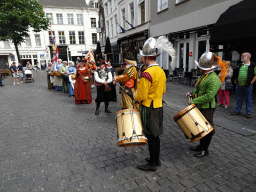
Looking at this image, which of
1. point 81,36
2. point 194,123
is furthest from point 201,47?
point 81,36

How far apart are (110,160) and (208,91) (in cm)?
215

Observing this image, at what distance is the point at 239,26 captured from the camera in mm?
6770

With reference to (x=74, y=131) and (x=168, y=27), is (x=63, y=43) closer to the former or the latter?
(x=168, y=27)

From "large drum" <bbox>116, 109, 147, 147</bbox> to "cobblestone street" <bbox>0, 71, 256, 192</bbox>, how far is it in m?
0.67

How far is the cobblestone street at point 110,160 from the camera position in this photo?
8.57ft

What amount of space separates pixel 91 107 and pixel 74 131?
8.36 feet

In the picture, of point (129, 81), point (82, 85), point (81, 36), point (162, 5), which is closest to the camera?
point (129, 81)

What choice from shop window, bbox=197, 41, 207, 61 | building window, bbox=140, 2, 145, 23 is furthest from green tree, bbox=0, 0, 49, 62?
shop window, bbox=197, 41, 207, 61

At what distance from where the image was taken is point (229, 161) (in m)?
3.09

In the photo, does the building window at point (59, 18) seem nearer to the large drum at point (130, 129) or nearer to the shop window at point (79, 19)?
the shop window at point (79, 19)

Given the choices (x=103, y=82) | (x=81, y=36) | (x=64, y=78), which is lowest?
(x=64, y=78)

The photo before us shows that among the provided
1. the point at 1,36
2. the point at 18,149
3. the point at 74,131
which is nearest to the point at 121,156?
Result: the point at 74,131

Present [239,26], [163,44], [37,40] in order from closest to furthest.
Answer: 1. [163,44]
2. [239,26]
3. [37,40]

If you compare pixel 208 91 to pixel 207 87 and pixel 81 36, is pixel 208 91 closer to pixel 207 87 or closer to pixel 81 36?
pixel 207 87
